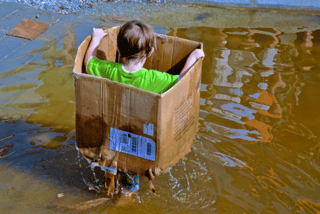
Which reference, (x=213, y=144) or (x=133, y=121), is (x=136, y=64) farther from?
(x=213, y=144)

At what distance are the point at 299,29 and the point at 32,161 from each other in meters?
3.80

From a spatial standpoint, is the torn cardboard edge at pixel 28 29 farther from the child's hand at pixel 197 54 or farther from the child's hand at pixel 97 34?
the child's hand at pixel 197 54

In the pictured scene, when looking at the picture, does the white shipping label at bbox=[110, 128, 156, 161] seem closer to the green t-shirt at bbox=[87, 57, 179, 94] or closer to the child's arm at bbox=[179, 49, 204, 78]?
the green t-shirt at bbox=[87, 57, 179, 94]

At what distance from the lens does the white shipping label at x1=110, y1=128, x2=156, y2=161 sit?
2.20 metres

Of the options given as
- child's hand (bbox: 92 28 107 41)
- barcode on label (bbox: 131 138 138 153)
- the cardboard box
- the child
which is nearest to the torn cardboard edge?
child's hand (bbox: 92 28 107 41)

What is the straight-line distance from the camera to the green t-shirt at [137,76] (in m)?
2.30

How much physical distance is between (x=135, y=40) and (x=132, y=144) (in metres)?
0.59

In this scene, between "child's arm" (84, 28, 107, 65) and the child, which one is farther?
"child's arm" (84, 28, 107, 65)

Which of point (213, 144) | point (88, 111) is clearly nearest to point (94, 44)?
point (88, 111)

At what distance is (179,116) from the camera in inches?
89.6

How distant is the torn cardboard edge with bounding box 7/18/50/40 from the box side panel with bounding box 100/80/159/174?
2.90 metres

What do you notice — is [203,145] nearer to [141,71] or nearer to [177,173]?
[177,173]

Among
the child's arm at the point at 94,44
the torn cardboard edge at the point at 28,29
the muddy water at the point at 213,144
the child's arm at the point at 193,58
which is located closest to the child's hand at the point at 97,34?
the child's arm at the point at 94,44

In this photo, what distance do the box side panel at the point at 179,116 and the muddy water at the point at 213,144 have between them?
629mm
